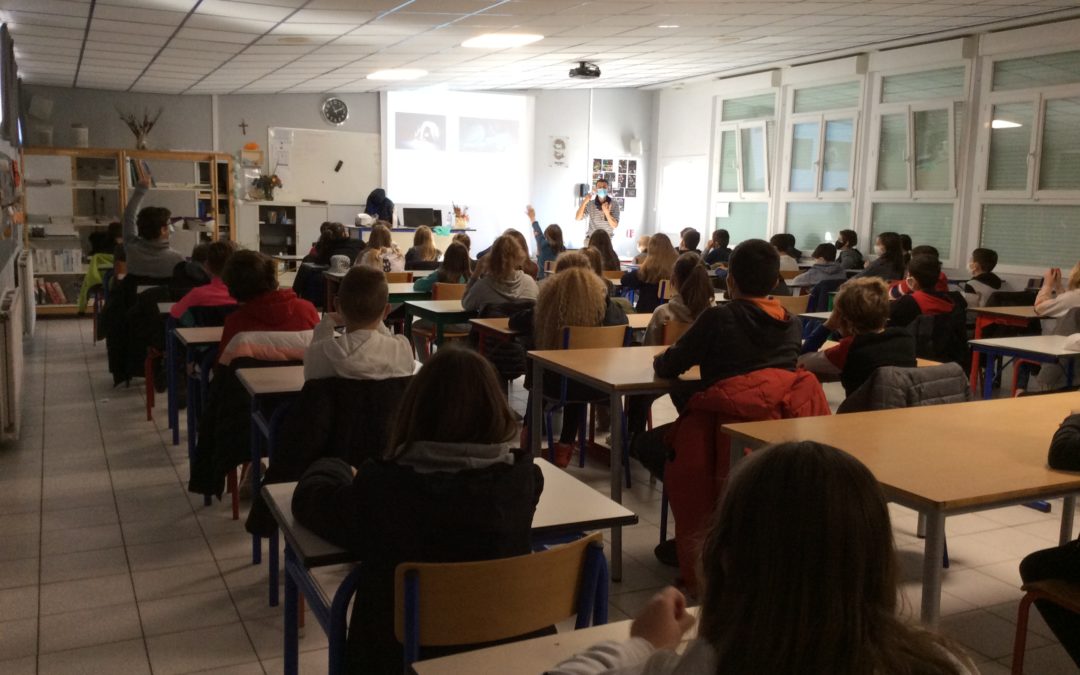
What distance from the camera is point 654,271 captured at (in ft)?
22.7

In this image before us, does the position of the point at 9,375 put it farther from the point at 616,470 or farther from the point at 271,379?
A: the point at 616,470

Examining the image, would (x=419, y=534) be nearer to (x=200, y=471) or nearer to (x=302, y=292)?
(x=200, y=471)

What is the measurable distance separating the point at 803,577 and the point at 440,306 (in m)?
4.97

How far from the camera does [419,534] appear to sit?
1.70m

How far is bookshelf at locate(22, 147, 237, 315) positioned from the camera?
396 inches

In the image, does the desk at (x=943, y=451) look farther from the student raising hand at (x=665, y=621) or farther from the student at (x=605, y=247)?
the student at (x=605, y=247)

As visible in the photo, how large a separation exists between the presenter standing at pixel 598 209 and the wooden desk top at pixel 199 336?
989cm

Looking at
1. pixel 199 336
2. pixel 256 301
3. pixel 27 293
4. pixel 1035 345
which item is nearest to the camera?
pixel 256 301

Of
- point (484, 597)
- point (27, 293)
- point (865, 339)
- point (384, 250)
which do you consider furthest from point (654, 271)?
point (27, 293)

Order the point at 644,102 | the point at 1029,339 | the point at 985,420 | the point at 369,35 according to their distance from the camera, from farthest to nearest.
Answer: the point at 644,102 → the point at 369,35 → the point at 1029,339 → the point at 985,420

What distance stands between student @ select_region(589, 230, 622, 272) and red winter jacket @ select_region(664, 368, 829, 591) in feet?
14.7

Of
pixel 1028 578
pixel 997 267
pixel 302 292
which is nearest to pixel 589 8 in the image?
pixel 302 292

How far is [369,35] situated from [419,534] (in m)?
6.59

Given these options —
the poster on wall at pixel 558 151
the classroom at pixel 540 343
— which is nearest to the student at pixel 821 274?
the classroom at pixel 540 343
